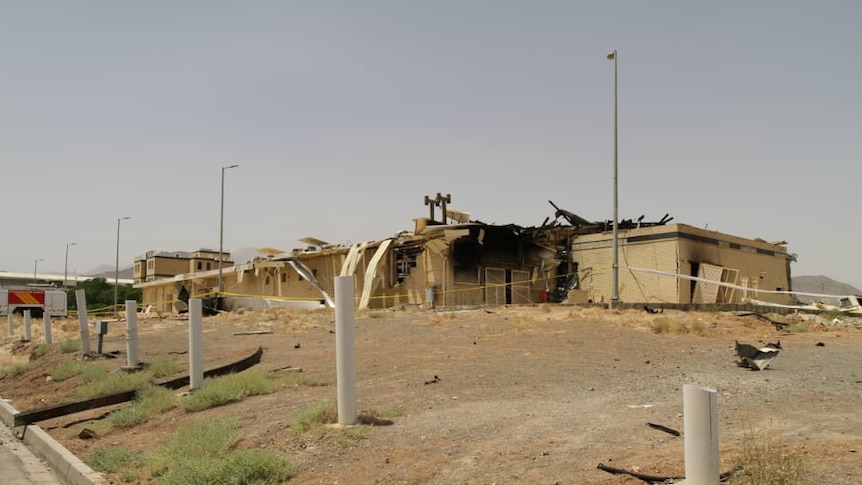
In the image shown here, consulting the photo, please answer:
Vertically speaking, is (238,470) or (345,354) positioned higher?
(345,354)

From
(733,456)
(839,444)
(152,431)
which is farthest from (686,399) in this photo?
(152,431)

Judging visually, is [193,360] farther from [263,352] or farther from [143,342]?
[143,342]

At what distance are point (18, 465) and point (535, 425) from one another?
6896 millimetres

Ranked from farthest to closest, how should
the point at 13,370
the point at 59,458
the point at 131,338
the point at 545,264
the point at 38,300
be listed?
the point at 38,300
the point at 545,264
the point at 13,370
the point at 131,338
the point at 59,458

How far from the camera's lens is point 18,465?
28.7ft

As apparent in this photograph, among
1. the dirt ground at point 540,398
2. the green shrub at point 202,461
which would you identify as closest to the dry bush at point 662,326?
the dirt ground at point 540,398

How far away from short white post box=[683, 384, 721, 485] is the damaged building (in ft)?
79.1

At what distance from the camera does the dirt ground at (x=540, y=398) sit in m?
5.73

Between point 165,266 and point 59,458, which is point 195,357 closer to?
point 59,458

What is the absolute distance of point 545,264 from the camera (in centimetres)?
3278

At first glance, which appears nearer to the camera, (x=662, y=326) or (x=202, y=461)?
(x=202, y=461)

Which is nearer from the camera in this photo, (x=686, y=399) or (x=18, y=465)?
(x=686, y=399)

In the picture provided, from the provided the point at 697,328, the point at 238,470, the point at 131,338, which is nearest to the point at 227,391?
the point at 238,470

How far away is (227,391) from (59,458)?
261 cm
